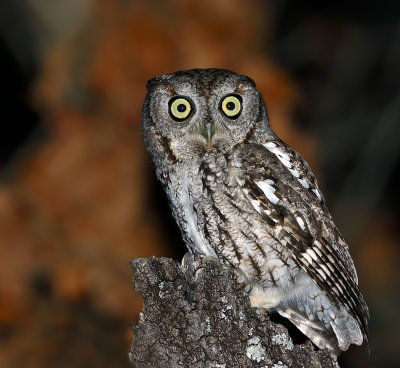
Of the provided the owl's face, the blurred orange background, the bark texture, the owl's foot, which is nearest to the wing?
the owl's face

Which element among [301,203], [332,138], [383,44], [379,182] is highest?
[383,44]

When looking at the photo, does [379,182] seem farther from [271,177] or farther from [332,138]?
[271,177]

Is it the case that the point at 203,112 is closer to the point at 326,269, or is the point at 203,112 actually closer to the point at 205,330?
the point at 326,269

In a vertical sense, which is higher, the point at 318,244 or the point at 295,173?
the point at 295,173

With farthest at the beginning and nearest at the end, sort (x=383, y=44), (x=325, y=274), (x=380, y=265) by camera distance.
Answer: (x=380, y=265), (x=383, y=44), (x=325, y=274)

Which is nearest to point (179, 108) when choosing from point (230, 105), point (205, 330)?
point (230, 105)

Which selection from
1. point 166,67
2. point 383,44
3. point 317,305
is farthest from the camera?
point 383,44

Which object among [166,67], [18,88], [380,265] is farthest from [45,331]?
[380,265]
